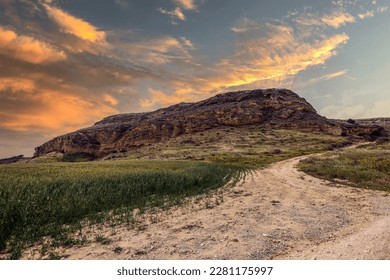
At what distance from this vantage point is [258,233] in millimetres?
11961

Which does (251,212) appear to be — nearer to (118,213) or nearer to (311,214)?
(311,214)

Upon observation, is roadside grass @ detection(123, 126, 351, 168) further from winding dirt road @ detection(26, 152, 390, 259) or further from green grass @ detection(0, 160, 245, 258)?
winding dirt road @ detection(26, 152, 390, 259)

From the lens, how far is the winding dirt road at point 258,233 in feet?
32.0

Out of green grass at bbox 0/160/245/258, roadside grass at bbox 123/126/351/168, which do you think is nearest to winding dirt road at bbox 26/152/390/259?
green grass at bbox 0/160/245/258

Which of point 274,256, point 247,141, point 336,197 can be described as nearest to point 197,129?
point 247,141

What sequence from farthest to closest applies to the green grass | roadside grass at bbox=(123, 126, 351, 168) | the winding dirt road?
roadside grass at bbox=(123, 126, 351, 168)
the green grass
the winding dirt road

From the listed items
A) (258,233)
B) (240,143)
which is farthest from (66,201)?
(240,143)

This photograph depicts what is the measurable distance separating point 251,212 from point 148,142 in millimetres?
176625

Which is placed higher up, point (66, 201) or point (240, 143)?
point (240, 143)

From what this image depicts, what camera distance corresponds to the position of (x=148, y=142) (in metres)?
189

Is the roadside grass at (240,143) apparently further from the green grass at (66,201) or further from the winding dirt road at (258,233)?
the winding dirt road at (258,233)

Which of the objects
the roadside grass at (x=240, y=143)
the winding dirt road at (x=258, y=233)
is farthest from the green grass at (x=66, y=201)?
the roadside grass at (x=240, y=143)

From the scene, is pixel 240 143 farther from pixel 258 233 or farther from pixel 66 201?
pixel 258 233

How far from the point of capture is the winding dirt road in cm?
974
